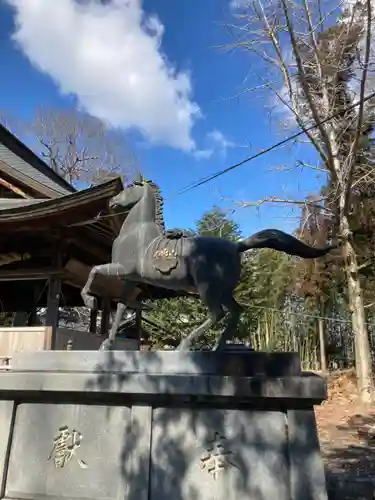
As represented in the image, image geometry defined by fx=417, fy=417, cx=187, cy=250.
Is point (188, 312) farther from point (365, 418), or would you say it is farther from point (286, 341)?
point (365, 418)

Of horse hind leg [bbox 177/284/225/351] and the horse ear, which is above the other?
the horse ear

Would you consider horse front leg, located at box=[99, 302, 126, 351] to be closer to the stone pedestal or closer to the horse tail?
the stone pedestal

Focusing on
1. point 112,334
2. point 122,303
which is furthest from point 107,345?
point 122,303

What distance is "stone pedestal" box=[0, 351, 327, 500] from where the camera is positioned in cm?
298

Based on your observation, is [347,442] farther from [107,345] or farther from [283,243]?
[107,345]

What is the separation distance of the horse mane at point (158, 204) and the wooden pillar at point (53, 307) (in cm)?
424

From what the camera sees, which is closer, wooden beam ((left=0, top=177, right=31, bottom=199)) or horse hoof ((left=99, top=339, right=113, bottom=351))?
horse hoof ((left=99, top=339, right=113, bottom=351))

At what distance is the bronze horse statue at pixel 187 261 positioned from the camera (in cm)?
357

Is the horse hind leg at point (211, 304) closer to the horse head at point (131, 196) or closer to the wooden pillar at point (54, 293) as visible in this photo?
the horse head at point (131, 196)

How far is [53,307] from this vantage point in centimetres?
772

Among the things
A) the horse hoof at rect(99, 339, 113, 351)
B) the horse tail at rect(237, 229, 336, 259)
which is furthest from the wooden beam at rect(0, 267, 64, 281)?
the horse tail at rect(237, 229, 336, 259)

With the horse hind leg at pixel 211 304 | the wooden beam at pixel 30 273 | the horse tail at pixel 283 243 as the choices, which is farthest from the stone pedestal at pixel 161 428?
the wooden beam at pixel 30 273

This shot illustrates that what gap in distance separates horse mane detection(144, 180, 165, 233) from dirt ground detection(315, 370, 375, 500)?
2.76m

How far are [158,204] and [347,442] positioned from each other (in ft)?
18.7
